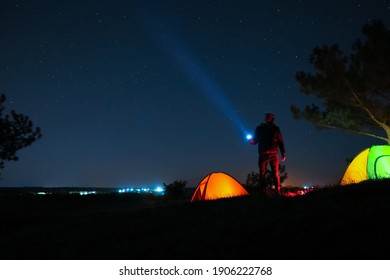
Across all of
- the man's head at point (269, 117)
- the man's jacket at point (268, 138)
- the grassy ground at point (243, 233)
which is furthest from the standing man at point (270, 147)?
the grassy ground at point (243, 233)

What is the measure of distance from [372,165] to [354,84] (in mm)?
7812

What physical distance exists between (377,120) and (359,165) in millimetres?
7100

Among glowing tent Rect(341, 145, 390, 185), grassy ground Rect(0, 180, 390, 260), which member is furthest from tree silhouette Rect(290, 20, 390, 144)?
grassy ground Rect(0, 180, 390, 260)

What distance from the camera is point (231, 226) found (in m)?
6.61

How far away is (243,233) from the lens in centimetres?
604

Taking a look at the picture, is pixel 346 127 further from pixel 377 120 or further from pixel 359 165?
pixel 359 165

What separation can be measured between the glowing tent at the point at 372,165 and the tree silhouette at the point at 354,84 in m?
6.50

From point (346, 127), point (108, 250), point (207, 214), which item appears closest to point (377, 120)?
point (346, 127)

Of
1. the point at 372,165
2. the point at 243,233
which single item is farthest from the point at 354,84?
the point at 243,233

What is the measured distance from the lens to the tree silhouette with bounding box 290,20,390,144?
19.6m

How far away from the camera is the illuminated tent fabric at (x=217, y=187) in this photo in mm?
14703

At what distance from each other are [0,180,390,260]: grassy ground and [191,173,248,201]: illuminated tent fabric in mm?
4920
